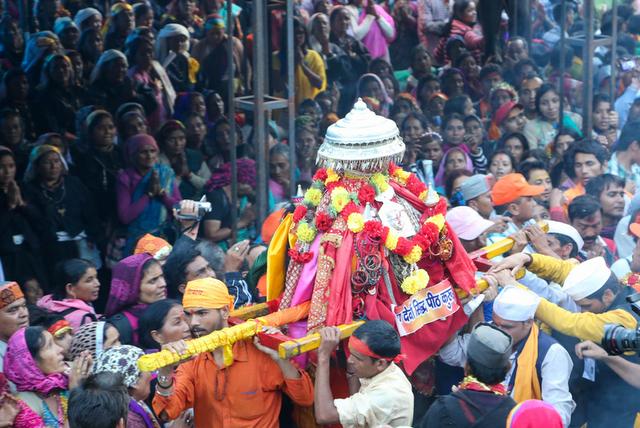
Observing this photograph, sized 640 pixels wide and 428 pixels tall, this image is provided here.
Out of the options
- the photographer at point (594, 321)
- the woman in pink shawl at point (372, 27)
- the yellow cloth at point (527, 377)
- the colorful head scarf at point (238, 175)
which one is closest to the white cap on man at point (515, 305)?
the yellow cloth at point (527, 377)

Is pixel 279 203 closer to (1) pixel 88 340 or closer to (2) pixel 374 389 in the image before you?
(1) pixel 88 340

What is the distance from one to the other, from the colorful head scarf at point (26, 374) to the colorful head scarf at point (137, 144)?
3.63m

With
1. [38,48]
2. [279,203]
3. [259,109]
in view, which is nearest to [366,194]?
[259,109]

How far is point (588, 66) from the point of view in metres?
9.83

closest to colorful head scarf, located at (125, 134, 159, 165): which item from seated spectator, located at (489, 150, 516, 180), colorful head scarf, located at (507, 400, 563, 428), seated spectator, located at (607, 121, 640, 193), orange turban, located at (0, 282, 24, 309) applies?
seated spectator, located at (489, 150, 516, 180)

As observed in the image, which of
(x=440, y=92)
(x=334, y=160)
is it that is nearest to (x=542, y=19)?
(x=440, y=92)

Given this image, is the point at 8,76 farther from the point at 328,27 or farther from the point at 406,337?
the point at 406,337

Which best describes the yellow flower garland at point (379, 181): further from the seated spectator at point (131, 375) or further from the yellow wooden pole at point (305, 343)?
the seated spectator at point (131, 375)

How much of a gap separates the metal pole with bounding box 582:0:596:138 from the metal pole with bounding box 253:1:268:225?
353 centimetres

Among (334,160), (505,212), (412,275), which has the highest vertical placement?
(334,160)

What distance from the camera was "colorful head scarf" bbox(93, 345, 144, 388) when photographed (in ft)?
14.9

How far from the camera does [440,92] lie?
10984mm

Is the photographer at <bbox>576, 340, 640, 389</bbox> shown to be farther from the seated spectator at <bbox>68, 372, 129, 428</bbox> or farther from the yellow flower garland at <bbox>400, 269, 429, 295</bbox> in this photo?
the seated spectator at <bbox>68, 372, 129, 428</bbox>

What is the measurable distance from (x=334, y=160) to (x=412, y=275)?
664 mm
